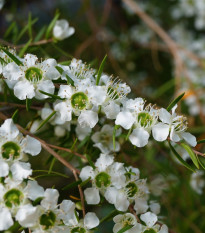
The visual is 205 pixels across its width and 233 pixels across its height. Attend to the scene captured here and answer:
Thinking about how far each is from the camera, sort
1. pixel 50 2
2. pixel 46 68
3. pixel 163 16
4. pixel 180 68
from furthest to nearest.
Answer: pixel 163 16 → pixel 50 2 → pixel 180 68 → pixel 46 68

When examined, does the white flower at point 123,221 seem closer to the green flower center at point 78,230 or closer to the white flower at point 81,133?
the green flower center at point 78,230

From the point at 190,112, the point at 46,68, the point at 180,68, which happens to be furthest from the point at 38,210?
the point at 190,112

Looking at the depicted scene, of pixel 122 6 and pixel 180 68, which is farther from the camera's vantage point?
pixel 122 6

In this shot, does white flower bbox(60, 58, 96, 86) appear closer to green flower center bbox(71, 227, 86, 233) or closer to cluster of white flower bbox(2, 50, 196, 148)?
cluster of white flower bbox(2, 50, 196, 148)

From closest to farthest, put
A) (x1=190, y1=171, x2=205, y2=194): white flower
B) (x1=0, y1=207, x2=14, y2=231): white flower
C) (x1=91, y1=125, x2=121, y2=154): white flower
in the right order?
(x1=0, y1=207, x2=14, y2=231): white flower, (x1=91, y1=125, x2=121, y2=154): white flower, (x1=190, y1=171, x2=205, y2=194): white flower

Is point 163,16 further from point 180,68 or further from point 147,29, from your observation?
point 180,68

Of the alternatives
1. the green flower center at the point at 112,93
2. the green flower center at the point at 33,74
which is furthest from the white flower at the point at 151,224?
the green flower center at the point at 33,74

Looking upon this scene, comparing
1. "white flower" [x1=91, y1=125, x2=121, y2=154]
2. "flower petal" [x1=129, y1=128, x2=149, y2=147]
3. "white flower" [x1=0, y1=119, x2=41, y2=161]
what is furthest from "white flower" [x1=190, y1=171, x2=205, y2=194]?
"white flower" [x1=0, y1=119, x2=41, y2=161]

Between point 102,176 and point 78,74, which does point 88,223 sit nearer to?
point 102,176
